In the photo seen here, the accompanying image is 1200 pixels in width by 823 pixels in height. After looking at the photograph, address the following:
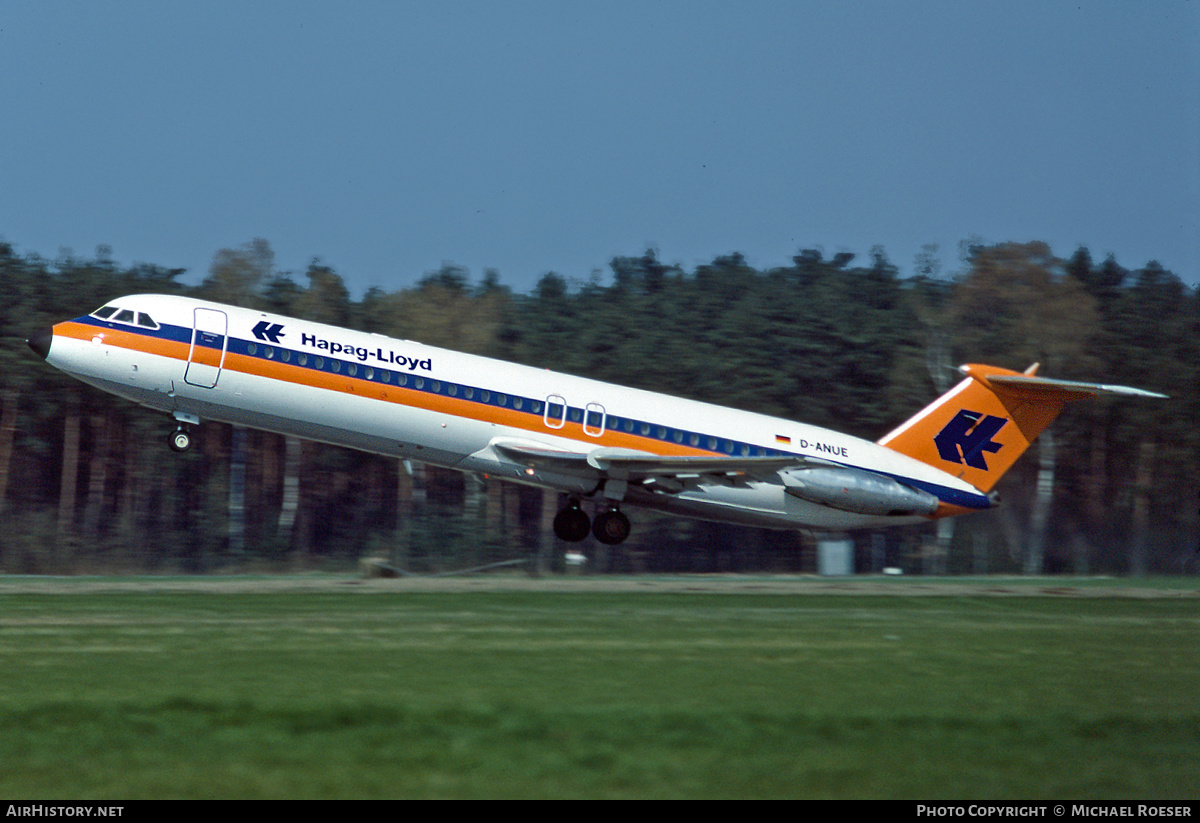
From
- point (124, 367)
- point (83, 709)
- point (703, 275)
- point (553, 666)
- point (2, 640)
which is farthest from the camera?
point (703, 275)

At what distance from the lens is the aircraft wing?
26891mm

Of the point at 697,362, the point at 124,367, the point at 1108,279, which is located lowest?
the point at 124,367

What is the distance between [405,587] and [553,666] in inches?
475

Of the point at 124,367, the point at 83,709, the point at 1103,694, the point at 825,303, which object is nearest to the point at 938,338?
the point at 825,303

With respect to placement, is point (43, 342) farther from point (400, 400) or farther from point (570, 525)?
point (570, 525)

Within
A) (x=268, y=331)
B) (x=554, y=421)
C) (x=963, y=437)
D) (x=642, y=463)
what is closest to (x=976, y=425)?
(x=963, y=437)

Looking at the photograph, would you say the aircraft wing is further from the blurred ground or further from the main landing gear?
the blurred ground

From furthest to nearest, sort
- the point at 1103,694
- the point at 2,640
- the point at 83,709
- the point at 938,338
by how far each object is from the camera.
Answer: the point at 938,338
the point at 2,640
the point at 1103,694
the point at 83,709

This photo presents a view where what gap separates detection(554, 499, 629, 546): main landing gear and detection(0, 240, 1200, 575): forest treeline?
8.88 metres

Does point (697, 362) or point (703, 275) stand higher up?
point (703, 275)

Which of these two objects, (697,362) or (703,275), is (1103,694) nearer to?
(697,362)

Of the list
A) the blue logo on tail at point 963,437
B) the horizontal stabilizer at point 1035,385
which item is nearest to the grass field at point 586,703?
the horizontal stabilizer at point 1035,385

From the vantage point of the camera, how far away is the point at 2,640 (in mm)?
16438

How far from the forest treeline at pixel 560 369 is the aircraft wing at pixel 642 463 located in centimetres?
1118
